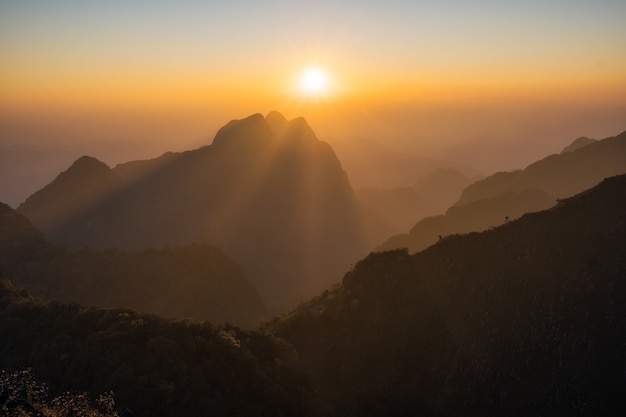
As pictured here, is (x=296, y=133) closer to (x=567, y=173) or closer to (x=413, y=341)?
(x=567, y=173)

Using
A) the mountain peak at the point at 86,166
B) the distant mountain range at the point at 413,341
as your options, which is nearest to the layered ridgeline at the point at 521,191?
the distant mountain range at the point at 413,341

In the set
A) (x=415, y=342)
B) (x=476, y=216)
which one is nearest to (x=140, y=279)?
(x=415, y=342)

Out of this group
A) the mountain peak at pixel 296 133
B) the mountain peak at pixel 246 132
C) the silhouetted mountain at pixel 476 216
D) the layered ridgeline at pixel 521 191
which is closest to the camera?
the silhouetted mountain at pixel 476 216

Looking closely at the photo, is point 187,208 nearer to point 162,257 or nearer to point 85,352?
point 162,257

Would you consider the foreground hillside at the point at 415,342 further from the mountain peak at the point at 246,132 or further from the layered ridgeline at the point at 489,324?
the mountain peak at the point at 246,132

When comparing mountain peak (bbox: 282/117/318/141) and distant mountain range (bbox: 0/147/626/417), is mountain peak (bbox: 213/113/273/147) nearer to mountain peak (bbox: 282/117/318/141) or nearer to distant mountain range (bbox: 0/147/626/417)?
mountain peak (bbox: 282/117/318/141)

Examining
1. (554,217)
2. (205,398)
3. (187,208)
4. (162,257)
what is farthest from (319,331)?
(187,208)

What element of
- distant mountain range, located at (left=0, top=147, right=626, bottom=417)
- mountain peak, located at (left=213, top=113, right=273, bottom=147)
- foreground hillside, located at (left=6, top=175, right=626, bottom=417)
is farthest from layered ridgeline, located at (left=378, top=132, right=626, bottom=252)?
mountain peak, located at (left=213, top=113, right=273, bottom=147)
